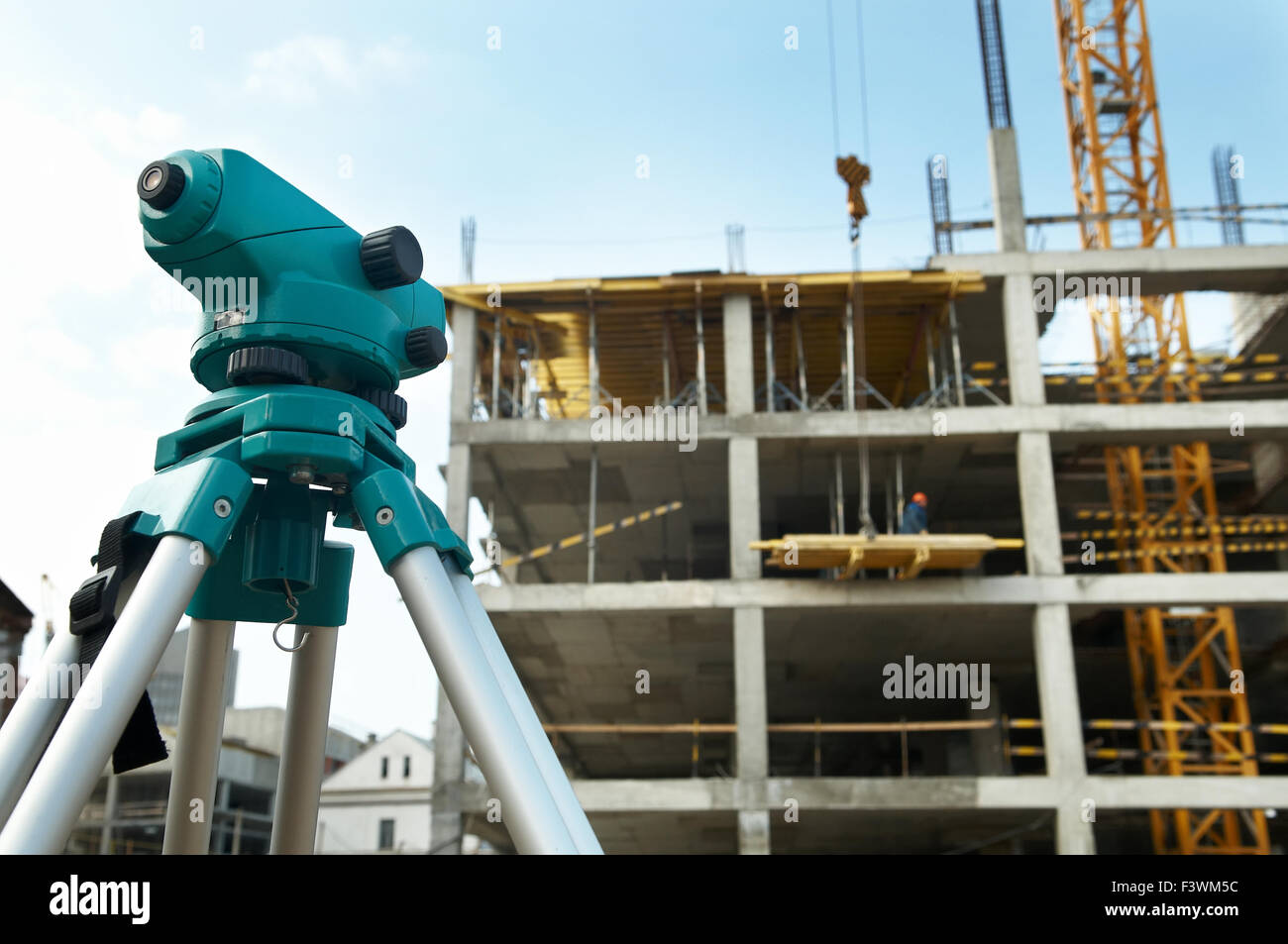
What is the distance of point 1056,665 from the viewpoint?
911 inches

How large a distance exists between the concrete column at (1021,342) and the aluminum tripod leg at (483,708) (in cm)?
2325

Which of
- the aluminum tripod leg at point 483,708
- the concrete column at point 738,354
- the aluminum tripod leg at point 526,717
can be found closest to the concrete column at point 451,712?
the concrete column at point 738,354

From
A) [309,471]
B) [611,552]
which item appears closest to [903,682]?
[611,552]

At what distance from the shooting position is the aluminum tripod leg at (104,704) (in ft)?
9.48

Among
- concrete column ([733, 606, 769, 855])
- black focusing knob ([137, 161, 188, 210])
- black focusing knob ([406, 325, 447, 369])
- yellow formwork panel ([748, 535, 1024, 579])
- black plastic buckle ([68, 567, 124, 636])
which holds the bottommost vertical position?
black plastic buckle ([68, 567, 124, 636])

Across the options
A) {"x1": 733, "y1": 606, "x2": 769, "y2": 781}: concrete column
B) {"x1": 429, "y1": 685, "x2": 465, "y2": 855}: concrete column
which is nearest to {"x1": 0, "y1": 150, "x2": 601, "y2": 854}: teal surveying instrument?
{"x1": 733, "y1": 606, "x2": 769, "y2": 781}: concrete column

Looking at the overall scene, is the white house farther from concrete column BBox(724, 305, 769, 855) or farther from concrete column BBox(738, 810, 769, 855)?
concrete column BBox(738, 810, 769, 855)

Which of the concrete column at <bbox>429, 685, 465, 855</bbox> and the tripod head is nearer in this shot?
the tripod head

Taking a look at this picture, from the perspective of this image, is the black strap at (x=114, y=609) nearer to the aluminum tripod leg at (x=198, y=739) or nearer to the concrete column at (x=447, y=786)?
the aluminum tripod leg at (x=198, y=739)

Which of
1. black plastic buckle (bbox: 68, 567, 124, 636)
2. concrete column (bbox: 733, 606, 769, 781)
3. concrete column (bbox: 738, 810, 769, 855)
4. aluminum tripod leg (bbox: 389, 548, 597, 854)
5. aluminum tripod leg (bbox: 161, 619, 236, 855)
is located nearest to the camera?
aluminum tripod leg (bbox: 389, 548, 597, 854)

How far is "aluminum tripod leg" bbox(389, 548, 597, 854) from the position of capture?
310 centimetres
